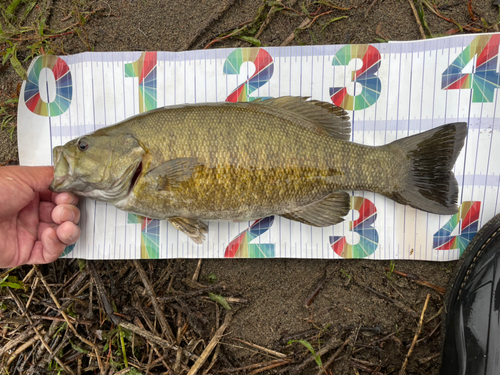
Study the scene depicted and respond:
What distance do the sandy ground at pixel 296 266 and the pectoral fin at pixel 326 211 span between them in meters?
0.44

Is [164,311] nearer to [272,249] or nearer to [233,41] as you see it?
[272,249]

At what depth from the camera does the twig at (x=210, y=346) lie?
7.79 ft

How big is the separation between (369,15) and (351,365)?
9.00 ft

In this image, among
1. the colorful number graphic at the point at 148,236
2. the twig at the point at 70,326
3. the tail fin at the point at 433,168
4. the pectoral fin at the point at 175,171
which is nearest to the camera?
the pectoral fin at the point at 175,171

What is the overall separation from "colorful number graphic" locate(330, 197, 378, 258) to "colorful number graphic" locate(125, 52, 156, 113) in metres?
1.79

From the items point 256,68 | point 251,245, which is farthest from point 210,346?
point 256,68

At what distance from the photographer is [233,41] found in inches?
103

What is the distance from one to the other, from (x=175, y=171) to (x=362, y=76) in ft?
5.28

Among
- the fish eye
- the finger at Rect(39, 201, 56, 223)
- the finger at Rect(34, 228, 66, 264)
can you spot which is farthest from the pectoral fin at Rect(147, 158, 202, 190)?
the finger at Rect(39, 201, 56, 223)

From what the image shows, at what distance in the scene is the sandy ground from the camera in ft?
8.09

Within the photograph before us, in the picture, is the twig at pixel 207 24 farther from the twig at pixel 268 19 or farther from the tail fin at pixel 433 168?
the tail fin at pixel 433 168

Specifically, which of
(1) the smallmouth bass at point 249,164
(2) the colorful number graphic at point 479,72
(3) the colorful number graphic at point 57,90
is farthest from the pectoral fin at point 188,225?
(2) the colorful number graphic at point 479,72

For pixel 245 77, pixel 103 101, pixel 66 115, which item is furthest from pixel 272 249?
pixel 66 115

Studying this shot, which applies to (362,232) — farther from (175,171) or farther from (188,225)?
(175,171)
